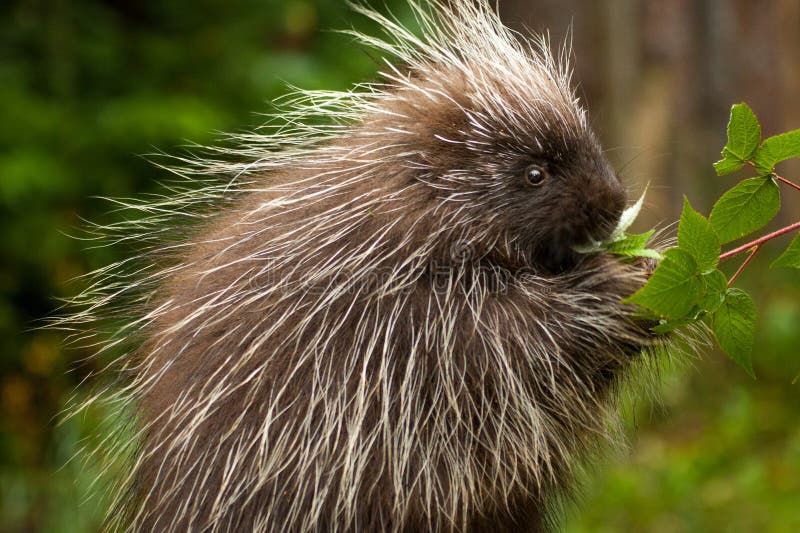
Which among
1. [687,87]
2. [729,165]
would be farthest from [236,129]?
[687,87]

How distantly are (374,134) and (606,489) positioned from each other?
291cm

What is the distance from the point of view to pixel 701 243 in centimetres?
167

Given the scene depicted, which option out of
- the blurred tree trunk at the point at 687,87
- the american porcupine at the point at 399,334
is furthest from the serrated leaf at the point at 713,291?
the blurred tree trunk at the point at 687,87

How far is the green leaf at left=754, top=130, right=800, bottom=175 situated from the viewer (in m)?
1.69

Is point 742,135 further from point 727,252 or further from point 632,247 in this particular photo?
point 632,247

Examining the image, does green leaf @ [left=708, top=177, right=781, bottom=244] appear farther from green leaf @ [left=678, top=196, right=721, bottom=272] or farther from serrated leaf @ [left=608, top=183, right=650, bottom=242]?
serrated leaf @ [left=608, top=183, right=650, bottom=242]

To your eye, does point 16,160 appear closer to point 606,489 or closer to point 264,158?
point 264,158

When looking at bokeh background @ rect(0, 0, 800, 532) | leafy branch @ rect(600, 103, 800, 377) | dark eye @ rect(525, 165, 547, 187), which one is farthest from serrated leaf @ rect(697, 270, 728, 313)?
bokeh background @ rect(0, 0, 800, 532)

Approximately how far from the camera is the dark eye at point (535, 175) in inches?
83.6

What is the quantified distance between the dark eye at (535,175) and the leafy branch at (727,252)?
0.46 m

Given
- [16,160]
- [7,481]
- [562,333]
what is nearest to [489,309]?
[562,333]

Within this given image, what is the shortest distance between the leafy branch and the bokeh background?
92.4 inches

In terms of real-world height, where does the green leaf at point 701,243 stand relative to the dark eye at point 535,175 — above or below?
below

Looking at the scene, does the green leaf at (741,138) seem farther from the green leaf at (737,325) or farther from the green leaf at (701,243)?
the green leaf at (737,325)
